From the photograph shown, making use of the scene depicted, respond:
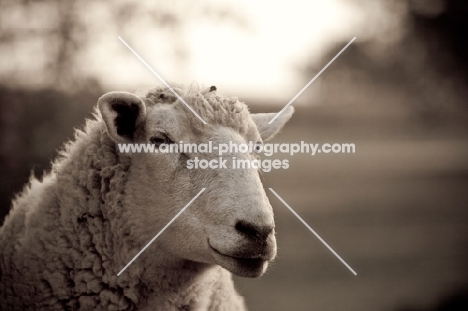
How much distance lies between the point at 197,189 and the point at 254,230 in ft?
1.37

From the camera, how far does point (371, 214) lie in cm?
1367

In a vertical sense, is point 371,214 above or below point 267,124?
below

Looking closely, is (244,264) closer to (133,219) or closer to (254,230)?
(254,230)

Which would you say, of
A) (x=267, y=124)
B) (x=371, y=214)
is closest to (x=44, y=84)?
(x=267, y=124)

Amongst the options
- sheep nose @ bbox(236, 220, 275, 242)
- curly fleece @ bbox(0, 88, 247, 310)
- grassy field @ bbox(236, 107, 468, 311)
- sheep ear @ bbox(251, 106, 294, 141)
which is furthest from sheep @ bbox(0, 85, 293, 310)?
grassy field @ bbox(236, 107, 468, 311)

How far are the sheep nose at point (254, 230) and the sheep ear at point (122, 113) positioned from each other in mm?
821

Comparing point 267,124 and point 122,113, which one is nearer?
point 122,113

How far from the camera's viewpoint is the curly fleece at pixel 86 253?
3266 millimetres

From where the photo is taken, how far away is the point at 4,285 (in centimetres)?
340

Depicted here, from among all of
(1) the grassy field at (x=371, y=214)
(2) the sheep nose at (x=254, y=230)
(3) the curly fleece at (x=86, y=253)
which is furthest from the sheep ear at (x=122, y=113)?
(1) the grassy field at (x=371, y=214)

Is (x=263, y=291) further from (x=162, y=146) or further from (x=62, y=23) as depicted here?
(x=162, y=146)

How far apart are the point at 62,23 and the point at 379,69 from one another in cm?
871

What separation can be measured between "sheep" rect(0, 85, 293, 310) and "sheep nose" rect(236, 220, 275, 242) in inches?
4.4

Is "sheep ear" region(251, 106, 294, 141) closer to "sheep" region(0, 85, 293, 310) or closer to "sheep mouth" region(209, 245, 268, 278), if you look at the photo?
"sheep" region(0, 85, 293, 310)
